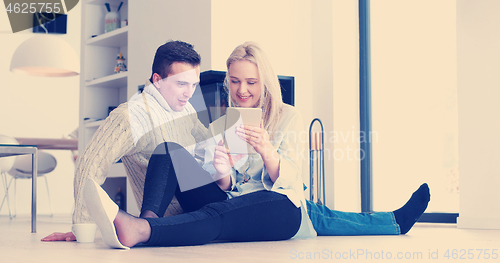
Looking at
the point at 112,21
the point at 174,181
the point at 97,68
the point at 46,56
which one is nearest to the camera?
the point at 174,181

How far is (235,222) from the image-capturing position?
65.2 inches

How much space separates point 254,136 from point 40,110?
5439 millimetres

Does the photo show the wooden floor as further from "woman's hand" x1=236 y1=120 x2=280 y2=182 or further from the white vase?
the white vase

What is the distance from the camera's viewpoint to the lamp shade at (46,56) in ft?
14.6

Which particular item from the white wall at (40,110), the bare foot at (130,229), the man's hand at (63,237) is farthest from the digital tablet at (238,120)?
the white wall at (40,110)

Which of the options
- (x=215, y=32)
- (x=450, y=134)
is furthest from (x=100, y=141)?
(x=450, y=134)

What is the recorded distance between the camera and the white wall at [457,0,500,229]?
2914 millimetres

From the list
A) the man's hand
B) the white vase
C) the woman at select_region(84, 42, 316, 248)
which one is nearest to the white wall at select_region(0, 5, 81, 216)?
the white vase

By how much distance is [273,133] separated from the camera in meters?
1.89

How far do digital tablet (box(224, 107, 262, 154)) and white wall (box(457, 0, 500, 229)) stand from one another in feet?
5.82

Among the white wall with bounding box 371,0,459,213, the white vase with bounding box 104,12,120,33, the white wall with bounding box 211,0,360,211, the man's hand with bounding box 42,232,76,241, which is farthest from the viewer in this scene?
the white vase with bounding box 104,12,120,33

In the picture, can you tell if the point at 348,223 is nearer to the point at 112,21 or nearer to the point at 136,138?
the point at 136,138

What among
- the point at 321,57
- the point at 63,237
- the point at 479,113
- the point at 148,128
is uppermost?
the point at 321,57

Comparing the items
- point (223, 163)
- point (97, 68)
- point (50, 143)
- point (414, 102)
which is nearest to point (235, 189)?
point (223, 163)
